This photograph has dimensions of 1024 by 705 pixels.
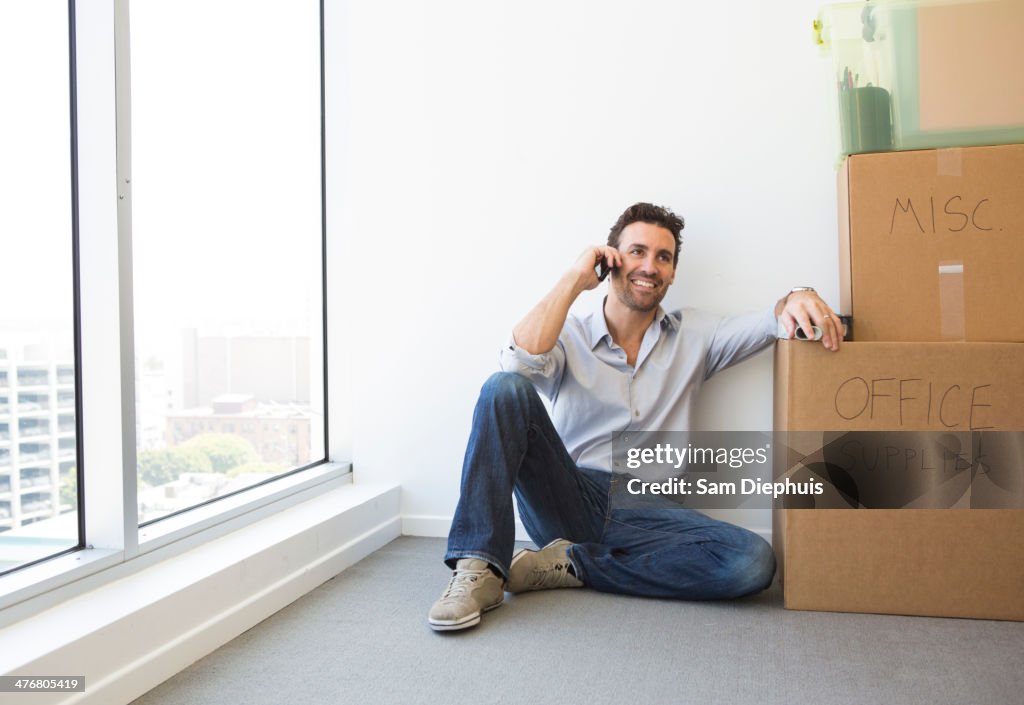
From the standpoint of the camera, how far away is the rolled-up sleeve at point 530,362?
1.85m

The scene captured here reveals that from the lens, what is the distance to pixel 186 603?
1477 mm

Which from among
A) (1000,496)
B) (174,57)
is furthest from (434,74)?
(1000,496)

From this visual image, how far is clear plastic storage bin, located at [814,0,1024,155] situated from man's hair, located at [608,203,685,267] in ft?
1.44

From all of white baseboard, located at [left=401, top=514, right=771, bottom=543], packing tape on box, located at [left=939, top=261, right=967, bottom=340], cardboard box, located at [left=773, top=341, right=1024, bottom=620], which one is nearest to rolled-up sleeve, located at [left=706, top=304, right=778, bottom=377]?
cardboard box, located at [left=773, top=341, right=1024, bottom=620]

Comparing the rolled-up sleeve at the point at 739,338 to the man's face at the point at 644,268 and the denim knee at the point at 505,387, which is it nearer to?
the man's face at the point at 644,268

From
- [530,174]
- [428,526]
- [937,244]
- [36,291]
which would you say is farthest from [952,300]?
[36,291]

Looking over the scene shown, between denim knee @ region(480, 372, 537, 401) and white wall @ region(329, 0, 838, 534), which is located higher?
white wall @ region(329, 0, 838, 534)

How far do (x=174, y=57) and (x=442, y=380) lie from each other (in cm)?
107

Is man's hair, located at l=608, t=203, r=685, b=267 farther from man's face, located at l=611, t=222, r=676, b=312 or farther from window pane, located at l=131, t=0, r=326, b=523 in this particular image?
window pane, located at l=131, t=0, r=326, b=523

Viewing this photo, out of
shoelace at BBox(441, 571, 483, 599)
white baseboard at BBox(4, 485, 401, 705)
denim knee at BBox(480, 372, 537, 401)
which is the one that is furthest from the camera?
denim knee at BBox(480, 372, 537, 401)

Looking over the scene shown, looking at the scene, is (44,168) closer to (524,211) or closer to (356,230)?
(356,230)

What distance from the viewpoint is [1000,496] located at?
1639mm

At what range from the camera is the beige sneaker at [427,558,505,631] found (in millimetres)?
1572

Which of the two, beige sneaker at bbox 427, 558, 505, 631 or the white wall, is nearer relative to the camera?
beige sneaker at bbox 427, 558, 505, 631
